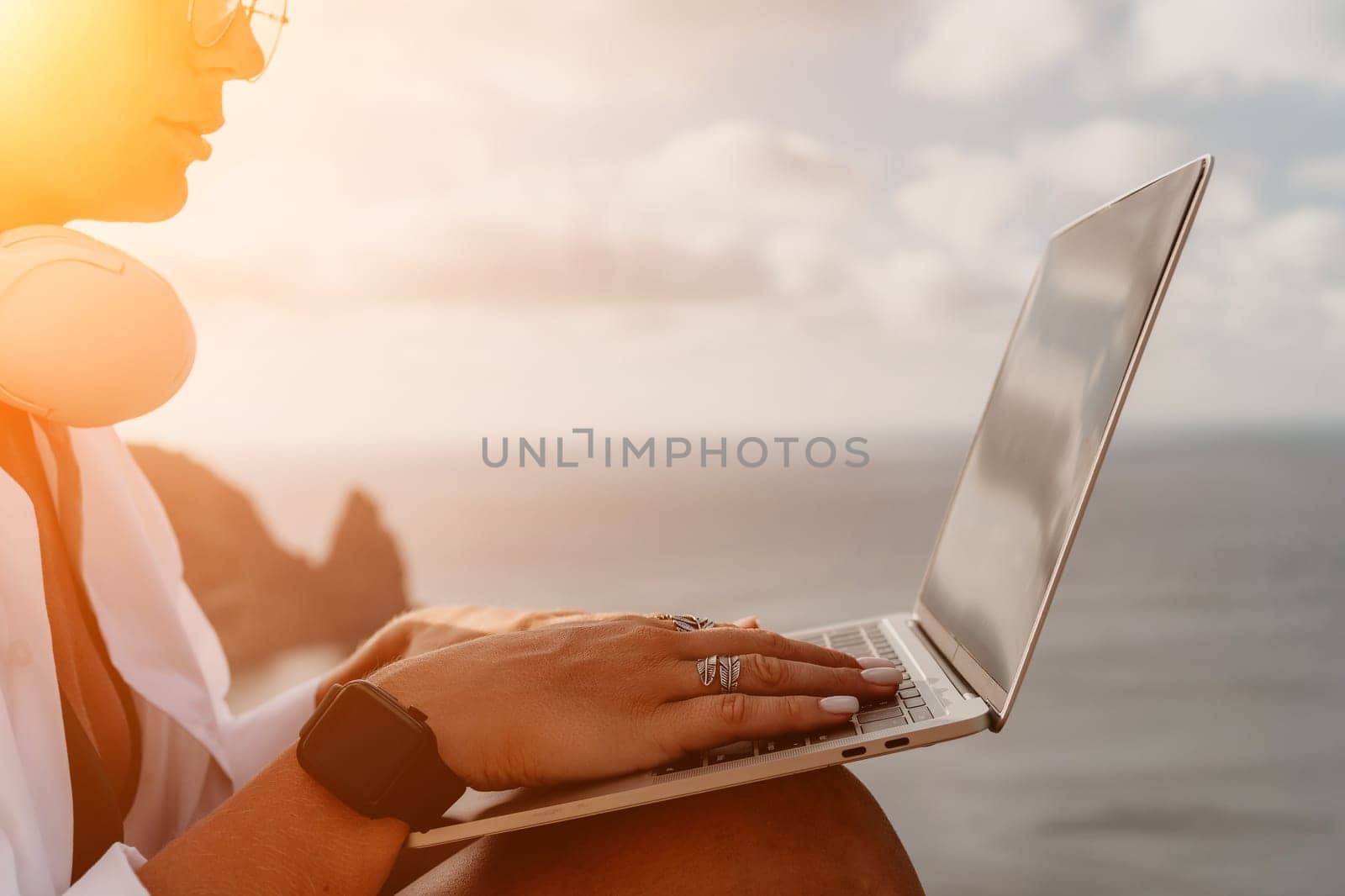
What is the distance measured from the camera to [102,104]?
1.01m

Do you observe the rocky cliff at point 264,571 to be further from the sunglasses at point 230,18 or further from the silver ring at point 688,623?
the silver ring at point 688,623

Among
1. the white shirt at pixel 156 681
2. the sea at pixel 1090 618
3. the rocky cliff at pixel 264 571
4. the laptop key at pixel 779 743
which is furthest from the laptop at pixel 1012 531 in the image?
the rocky cliff at pixel 264 571

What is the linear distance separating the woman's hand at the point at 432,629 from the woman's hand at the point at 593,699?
0.28 metres

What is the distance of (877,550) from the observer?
615 cm

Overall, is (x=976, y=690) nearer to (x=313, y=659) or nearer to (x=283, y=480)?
(x=313, y=659)

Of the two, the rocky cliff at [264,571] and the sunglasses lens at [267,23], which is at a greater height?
the sunglasses lens at [267,23]

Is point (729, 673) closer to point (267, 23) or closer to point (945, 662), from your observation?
point (945, 662)

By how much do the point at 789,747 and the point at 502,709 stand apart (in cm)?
22

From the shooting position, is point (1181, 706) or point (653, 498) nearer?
point (1181, 706)

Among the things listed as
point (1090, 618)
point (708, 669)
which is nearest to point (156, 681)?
point (708, 669)

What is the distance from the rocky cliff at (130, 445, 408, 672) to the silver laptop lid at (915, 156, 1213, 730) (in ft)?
5.99

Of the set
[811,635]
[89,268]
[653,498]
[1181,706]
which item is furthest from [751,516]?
[89,268]

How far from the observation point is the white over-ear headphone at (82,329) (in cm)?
87

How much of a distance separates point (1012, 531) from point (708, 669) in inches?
16.7
